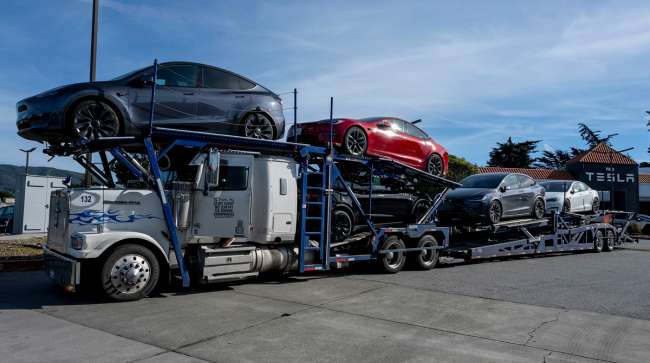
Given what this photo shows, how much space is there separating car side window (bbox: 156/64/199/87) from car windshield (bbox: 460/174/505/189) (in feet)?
24.4

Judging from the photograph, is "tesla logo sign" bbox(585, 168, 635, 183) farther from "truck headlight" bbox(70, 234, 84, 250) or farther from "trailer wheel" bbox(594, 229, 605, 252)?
"truck headlight" bbox(70, 234, 84, 250)

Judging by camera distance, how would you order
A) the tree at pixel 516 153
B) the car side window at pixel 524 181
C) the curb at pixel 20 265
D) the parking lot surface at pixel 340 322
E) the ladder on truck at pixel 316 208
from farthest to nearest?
the tree at pixel 516 153, the car side window at pixel 524 181, the curb at pixel 20 265, the ladder on truck at pixel 316 208, the parking lot surface at pixel 340 322

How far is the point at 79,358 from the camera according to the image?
501 cm

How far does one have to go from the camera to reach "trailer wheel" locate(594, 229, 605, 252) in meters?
16.1

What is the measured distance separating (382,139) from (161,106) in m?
4.60

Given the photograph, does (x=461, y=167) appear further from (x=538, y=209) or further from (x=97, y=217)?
(x=97, y=217)

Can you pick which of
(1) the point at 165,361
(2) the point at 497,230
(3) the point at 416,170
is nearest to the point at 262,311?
(1) the point at 165,361

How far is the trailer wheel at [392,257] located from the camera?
10.6 metres

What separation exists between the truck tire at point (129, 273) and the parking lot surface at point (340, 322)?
0.18 m

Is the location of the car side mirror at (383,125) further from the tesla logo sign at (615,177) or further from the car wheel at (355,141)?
the tesla logo sign at (615,177)

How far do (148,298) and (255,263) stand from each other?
68.6 inches

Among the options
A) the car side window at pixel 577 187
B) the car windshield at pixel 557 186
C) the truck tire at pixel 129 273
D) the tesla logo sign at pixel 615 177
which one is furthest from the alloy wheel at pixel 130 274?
the tesla logo sign at pixel 615 177

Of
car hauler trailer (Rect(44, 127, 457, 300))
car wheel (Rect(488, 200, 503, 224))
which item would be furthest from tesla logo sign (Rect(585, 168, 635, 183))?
car hauler trailer (Rect(44, 127, 457, 300))

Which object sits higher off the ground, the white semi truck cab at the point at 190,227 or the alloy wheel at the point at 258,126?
the alloy wheel at the point at 258,126
